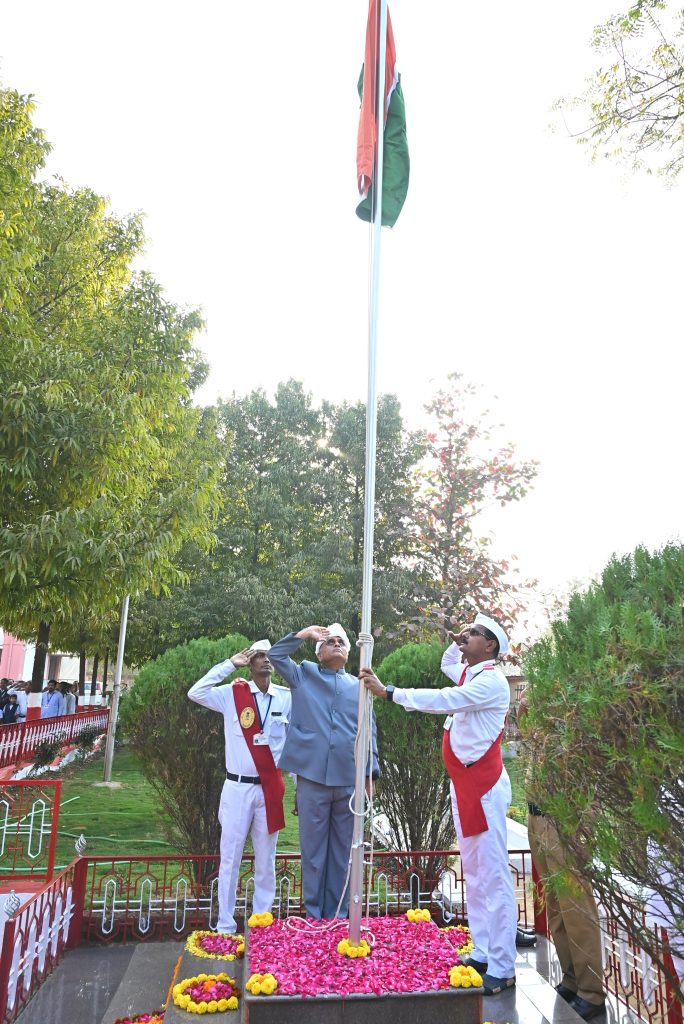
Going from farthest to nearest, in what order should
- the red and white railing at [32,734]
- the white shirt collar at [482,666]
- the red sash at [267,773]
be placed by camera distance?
1. the red and white railing at [32,734]
2. the red sash at [267,773]
3. the white shirt collar at [482,666]

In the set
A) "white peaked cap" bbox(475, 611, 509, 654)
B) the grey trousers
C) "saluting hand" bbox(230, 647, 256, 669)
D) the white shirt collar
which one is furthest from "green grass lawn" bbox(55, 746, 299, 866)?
"white peaked cap" bbox(475, 611, 509, 654)

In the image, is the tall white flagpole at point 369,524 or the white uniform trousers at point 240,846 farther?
the white uniform trousers at point 240,846

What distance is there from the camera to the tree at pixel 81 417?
7574 mm

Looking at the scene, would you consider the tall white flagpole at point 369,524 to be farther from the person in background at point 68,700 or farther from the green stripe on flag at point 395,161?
the person in background at point 68,700

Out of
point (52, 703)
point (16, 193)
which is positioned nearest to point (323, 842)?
point (16, 193)

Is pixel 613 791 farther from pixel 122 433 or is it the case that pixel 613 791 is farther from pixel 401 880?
pixel 122 433

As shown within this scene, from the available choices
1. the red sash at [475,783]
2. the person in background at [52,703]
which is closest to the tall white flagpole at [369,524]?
the red sash at [475,783]

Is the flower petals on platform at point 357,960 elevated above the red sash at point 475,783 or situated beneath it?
situated beneath

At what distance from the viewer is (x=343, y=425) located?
70.9 ft

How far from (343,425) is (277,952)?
18.4 metres

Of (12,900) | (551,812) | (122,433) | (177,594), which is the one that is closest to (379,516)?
(177,594)

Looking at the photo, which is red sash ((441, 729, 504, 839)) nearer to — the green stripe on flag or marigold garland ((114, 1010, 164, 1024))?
marigold garland ((114, 1010, 164, 1024))

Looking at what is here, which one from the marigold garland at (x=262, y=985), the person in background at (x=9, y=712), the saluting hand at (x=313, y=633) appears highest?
the saluting hand at (x=313, y=633)

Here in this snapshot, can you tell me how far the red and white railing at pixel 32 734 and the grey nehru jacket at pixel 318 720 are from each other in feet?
28.2
